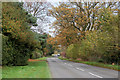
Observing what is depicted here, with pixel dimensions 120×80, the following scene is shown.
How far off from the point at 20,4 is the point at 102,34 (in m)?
12.5

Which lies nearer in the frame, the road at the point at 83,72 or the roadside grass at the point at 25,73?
the roadside grass at the point at 25,73

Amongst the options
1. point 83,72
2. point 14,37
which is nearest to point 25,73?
point 83,72

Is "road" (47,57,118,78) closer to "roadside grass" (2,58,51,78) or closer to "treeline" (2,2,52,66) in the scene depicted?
"roadside grass" (2,58,51,78)

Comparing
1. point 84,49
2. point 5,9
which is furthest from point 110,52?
point 5,9

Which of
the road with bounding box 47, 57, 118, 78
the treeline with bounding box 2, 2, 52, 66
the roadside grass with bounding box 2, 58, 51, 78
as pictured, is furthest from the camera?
the treeline with bounding box 2, 2, 52, 66

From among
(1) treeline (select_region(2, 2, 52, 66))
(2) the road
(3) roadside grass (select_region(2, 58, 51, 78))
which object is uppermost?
(1) treeline (select_region(2, 2, 52, 66))

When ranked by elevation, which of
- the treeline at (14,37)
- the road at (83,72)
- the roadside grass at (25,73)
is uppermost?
the treeline at (14,37)

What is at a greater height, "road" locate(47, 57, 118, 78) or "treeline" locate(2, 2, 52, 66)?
"treeline" locate(2, 2, 52, 66)

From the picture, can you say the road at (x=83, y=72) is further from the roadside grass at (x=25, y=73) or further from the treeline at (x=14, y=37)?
the treeline at (x=14, y=37)

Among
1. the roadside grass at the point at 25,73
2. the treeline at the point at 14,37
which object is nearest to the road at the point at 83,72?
the roadside grass at the point at 25,73

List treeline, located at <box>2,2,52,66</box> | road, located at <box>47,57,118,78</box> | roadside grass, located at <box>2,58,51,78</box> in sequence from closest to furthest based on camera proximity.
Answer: roadside grass, located at <box>2,58,51,78</box> → road, located at <box>47,57,118,78</box> → treeline, located at <box>2,2,52,66</box>

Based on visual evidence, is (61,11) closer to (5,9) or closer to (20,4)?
(20,4)

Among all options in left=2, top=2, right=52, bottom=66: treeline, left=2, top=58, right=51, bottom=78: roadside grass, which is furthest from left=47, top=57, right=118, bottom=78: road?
left=2, top=2, right=52, bottom=66: treeline

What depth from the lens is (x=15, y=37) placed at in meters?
19.1
